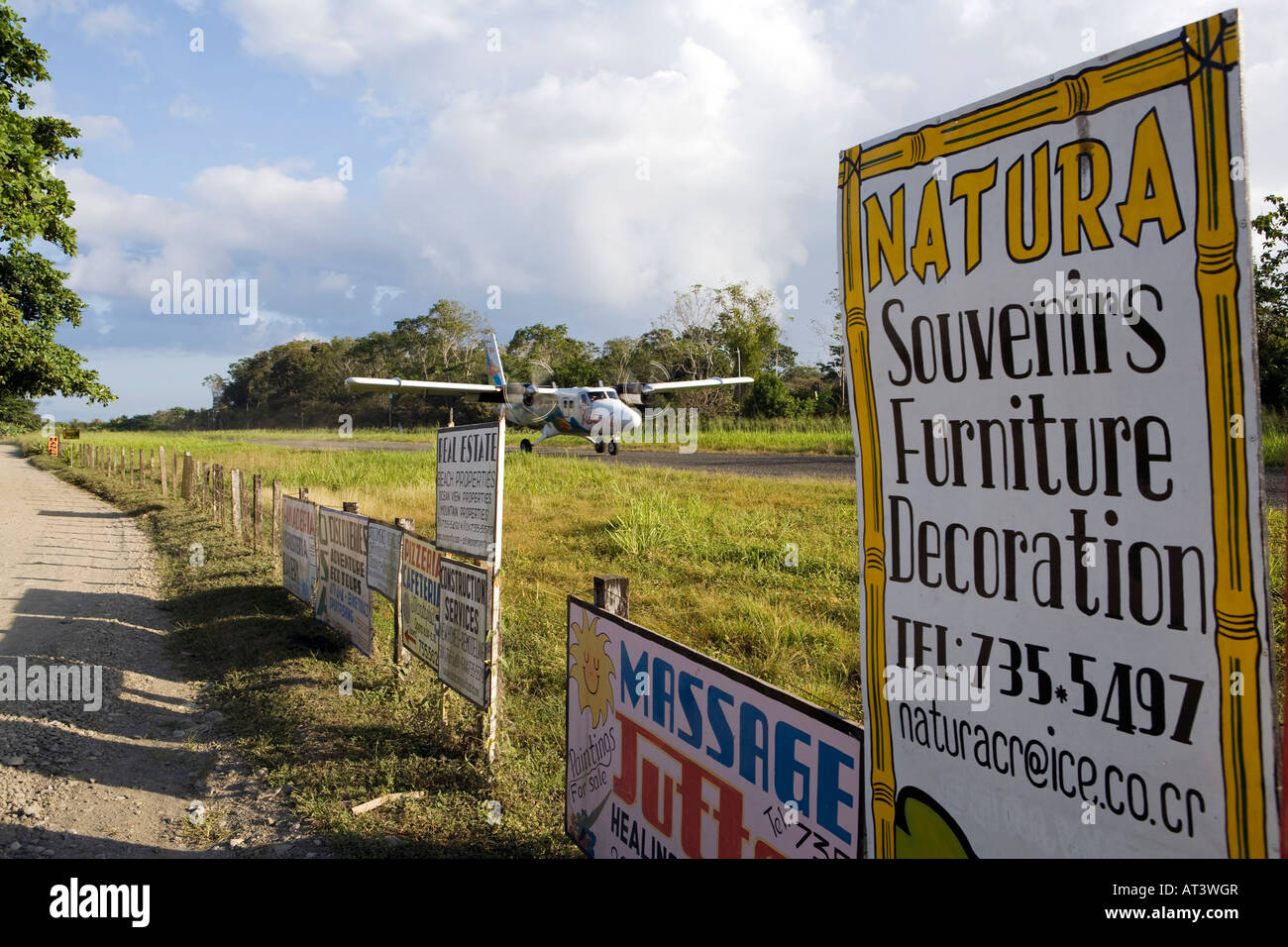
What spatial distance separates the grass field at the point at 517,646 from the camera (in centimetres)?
468

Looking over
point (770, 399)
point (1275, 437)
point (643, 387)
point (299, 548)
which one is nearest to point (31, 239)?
point (299, 548)

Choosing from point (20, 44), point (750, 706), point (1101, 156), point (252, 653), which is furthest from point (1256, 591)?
point (20, 44)

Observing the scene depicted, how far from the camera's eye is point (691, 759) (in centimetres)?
312

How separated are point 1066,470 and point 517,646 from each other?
19.8 ft

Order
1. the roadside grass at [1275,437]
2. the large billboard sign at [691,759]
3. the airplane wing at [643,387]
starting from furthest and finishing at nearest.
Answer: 1. the airplane wing at [643,387]
2. the roadside grass at [1275,437]
3. the large billboard sign at [691,759]

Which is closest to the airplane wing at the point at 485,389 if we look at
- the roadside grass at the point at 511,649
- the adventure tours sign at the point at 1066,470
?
the roadside grass at the point at 511,649

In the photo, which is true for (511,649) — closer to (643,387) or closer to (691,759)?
(691,759)

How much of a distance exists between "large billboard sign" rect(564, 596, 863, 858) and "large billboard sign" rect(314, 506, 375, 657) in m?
3.66

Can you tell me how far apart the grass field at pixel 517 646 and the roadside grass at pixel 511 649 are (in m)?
0.02

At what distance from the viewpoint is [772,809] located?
2.70 m

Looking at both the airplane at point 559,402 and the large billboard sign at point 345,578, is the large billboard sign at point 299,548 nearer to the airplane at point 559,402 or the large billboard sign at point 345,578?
the large billboard sign at point 345,578

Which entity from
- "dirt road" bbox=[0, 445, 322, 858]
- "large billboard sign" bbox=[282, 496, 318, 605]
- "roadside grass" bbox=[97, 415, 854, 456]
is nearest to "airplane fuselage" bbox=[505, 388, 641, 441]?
"roadside grass" bbox=[97, 415, 854, 456]

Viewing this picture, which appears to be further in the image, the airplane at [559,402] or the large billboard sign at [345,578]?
the airplane at [559,402]

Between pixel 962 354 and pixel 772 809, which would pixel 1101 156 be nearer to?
pixel 962 354
